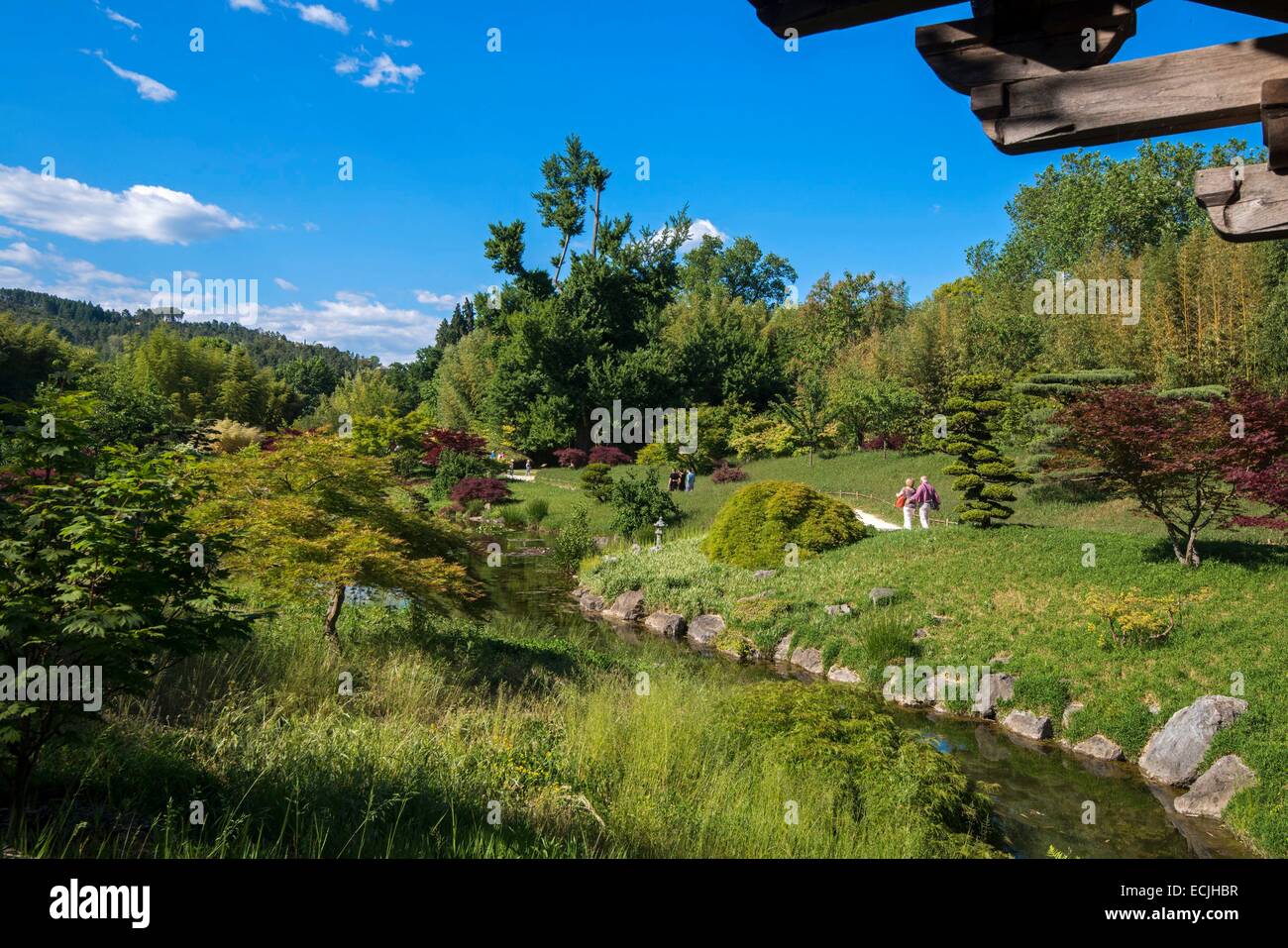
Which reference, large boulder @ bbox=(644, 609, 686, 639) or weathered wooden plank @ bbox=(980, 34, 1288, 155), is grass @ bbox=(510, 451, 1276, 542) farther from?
weathered wooden plank @ bbox=(980, 34, 1288, 155)

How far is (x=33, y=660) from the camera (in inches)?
125

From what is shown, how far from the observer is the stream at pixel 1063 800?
5961 mm

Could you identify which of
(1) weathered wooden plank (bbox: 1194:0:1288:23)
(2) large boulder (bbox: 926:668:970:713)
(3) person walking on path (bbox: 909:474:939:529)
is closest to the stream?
(2) large boulder (bbox: 926:668:970:713)

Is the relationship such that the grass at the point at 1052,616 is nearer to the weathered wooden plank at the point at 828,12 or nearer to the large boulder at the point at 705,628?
the large boulder at the point at 705,628

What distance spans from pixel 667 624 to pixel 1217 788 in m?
8.08

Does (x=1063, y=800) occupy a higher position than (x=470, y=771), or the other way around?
(x=470, y=771)

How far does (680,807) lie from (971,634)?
7465mm

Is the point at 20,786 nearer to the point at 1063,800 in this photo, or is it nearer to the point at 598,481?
the point at 1063,800

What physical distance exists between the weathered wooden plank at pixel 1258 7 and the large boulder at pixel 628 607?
12.8 m

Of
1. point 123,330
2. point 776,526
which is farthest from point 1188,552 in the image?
point 123,330

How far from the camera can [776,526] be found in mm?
15039

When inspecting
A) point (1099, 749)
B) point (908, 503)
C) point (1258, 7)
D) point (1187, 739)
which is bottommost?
point (1099, 749)

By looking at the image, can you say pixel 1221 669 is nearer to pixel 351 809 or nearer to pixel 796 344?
pixel 351 809
